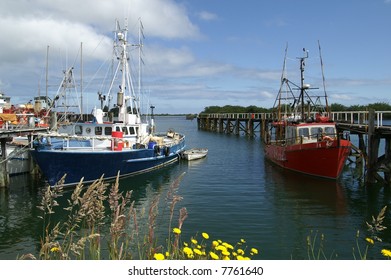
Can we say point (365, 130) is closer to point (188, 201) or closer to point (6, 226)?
point (188, 201)

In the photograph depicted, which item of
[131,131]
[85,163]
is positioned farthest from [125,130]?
[85,163]

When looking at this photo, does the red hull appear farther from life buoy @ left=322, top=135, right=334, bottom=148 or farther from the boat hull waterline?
the boat hull waterline

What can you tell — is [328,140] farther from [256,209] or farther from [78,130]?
[78,130]

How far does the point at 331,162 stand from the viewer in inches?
819

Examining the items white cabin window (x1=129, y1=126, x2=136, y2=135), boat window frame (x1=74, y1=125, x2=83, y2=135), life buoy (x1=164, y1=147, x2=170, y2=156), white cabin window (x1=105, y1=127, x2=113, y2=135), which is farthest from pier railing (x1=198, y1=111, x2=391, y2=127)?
boat window frame (x1=74, y1=125, x2=83, y2=135)

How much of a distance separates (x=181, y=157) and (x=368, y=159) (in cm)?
1676

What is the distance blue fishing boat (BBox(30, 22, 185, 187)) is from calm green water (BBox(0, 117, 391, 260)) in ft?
3.83

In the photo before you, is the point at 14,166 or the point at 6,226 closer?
the point at 6,226

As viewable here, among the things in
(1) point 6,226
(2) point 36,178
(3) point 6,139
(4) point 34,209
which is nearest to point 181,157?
(2) point 36,178

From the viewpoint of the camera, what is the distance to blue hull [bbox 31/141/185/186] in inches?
746

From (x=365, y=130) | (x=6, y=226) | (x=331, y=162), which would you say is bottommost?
(x=6, y=226)

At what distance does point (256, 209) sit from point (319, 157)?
7603 mm

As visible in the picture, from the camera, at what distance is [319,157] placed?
2119 cm

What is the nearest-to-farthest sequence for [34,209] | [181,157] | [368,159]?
[34,209] → [368,159] → [181,157]
